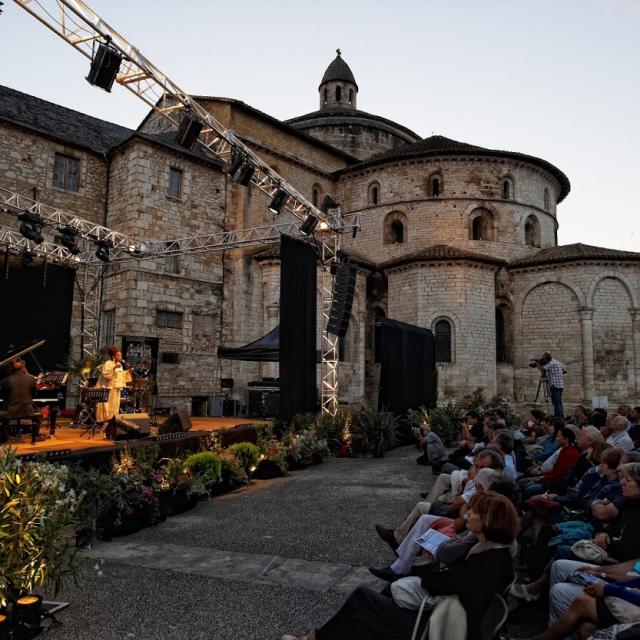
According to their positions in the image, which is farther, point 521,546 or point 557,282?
point 557,282

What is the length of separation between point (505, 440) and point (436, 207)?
69.5ft

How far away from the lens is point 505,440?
264 inches

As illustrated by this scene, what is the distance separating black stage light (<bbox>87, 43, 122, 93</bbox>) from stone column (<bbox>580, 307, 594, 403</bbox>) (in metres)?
21.4

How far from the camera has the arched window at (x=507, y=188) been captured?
2672cm

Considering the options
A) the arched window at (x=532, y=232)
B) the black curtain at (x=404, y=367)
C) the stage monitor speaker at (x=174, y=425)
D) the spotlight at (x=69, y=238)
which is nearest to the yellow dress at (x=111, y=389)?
the stage monitor speaker at (x=174, y=425)

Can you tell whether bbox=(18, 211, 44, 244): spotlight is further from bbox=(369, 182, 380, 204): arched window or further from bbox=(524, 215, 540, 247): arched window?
bbox=(524, 215, 540, 247): arched window

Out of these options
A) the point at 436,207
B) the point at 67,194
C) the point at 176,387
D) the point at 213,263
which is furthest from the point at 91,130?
the point at 436,207

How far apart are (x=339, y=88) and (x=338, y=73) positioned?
110 cm

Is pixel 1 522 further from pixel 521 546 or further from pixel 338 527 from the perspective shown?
pixel 521 546

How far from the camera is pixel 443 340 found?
23.4 m

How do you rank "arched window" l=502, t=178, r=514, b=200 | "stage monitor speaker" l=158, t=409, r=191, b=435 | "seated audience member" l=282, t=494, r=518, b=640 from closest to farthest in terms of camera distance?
"seated audience member" l=282, t=494, r=518, b=640 < "stage monitor speaker" l=158, t=409, r=191, b=435 < "arched window" l=502, t=178, r=514, b=200

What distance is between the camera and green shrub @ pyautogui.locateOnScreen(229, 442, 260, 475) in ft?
32.8

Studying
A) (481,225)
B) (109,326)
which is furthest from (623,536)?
(481,225)

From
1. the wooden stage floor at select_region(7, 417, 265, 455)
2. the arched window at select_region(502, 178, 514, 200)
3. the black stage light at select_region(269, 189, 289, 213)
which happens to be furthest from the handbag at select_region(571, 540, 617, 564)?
the arched window at select_region(502, 178, 514, 200)
